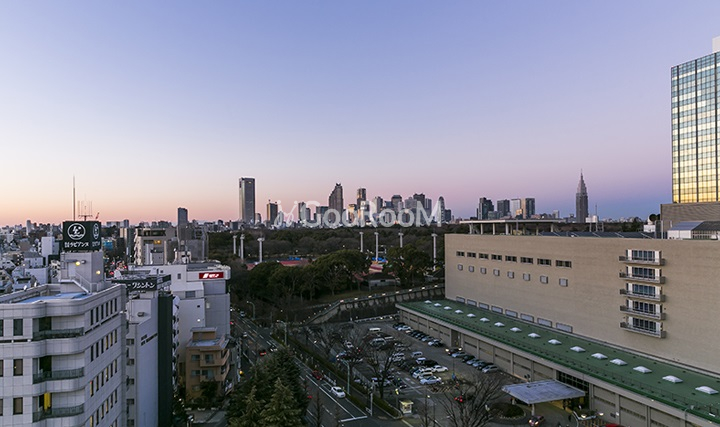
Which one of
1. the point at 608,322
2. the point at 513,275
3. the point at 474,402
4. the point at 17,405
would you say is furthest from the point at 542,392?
the point at 17,405

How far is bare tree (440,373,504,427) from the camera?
21906 mm

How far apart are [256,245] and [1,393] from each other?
89040 mm

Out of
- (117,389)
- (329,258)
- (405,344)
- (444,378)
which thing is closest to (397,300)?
(329,258)

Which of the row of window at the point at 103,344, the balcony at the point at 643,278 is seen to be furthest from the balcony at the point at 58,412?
the balcony at the point at 643,278

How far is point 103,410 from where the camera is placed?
17.8 m

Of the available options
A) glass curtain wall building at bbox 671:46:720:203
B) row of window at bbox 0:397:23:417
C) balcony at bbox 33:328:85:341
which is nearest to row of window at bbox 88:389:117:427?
row of window at bbox 0:397:23:417

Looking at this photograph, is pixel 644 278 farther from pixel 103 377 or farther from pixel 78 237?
pixel 78 237

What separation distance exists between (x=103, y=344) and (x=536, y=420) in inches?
793

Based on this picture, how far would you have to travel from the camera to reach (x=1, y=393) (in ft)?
Answer: 48.2

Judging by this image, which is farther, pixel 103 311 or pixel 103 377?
pixel 103 311

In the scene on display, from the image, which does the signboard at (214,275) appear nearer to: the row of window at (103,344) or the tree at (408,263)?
the row of window at (103,344)

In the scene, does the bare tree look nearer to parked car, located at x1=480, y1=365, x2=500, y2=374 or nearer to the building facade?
parked car, located at x1=480, y1=365, x2=500, y2=374

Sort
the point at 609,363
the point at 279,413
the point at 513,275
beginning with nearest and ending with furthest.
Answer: the point at 279,413 < the point at 609,363 < the point at 513,275

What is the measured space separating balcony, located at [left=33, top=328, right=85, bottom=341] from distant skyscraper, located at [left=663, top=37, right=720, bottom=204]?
2430 inches
